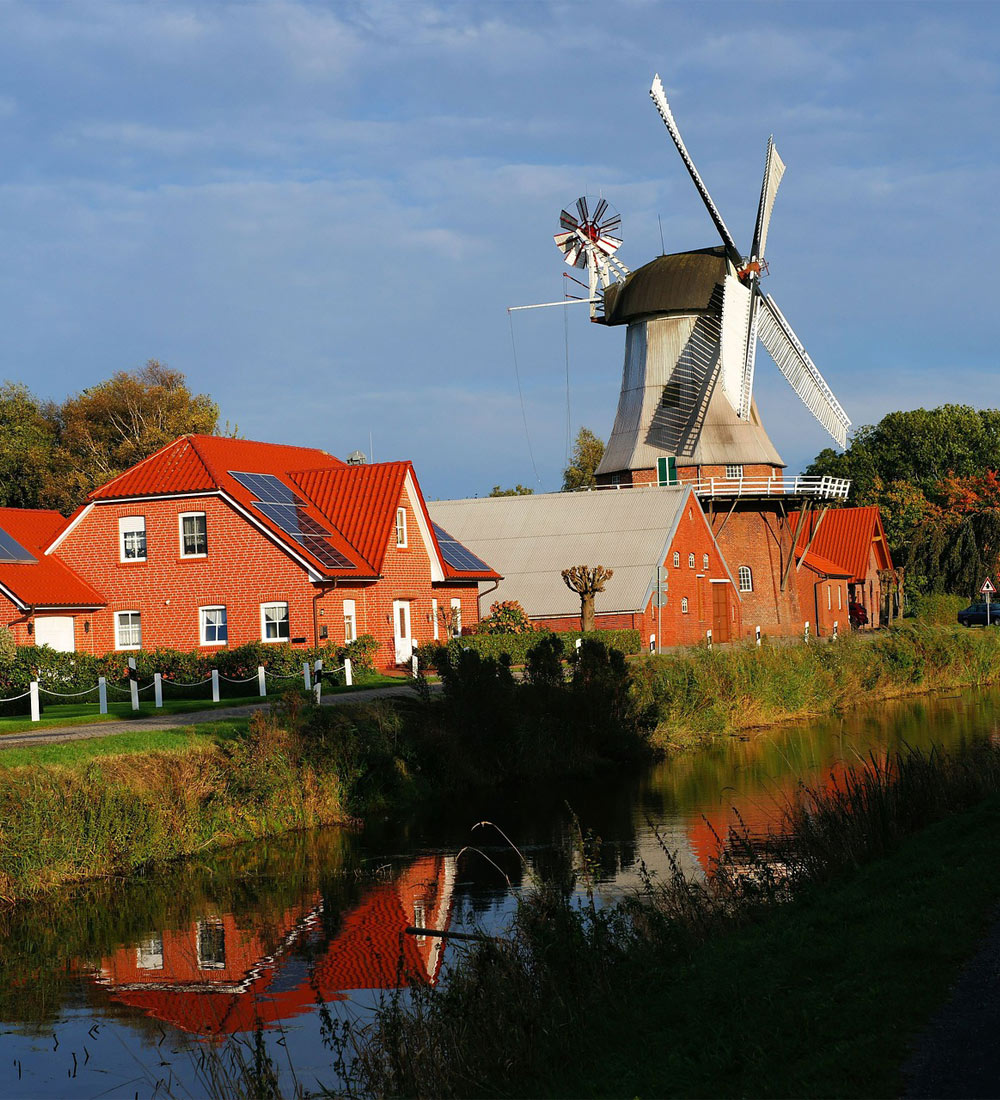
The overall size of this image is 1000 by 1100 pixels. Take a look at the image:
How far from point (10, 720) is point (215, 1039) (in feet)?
58.1

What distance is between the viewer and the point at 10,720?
26641 mm

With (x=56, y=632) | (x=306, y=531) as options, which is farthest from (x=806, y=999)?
(x=56, y=632)

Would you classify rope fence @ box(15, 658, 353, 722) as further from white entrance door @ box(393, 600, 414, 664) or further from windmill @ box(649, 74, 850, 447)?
windmill @ box(649, 74, 850, 447)

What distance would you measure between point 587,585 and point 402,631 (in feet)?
22.9

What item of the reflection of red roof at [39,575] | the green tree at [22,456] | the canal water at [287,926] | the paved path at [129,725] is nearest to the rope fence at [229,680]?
the paved path at [129,725]

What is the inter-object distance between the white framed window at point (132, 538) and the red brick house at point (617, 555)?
14.0 metres

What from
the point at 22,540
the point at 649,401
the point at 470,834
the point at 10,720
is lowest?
the point at 470,834

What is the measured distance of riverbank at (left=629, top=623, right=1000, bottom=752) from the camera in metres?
29.9

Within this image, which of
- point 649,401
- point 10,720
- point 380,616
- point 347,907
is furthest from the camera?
point 649,401

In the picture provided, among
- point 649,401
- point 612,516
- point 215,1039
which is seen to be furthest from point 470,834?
point 649,401

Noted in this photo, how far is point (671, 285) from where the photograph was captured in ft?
181

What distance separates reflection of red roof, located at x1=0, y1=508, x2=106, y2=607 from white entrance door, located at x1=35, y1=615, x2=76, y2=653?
69cm

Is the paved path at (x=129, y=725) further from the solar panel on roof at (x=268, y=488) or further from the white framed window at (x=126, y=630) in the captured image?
the white framed window at (x=126, y=630)

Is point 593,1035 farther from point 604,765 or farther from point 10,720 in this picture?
point 10,720
